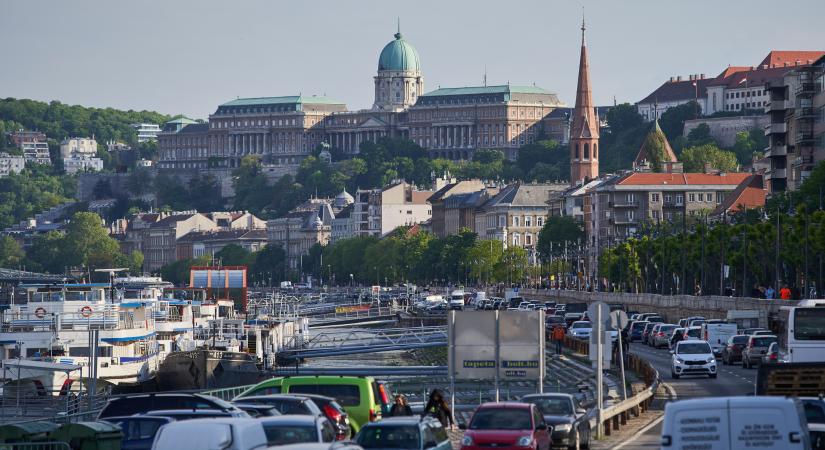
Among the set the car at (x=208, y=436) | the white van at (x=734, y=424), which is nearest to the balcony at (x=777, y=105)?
the white van at (x=734, y=424)

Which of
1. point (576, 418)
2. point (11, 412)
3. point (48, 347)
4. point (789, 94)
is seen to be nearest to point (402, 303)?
point (789, 94)

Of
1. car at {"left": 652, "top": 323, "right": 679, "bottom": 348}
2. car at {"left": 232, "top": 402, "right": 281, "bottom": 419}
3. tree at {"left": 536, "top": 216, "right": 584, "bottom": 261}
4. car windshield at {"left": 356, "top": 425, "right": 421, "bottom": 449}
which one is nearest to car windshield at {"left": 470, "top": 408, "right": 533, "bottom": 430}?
car at {"left": 232, "top": 402, "right": 281, "bottom": 419}

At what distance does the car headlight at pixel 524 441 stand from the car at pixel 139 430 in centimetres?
543

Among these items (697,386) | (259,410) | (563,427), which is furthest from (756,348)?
(259,410)

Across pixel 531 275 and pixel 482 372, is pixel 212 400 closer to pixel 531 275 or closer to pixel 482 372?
pixel 482 372

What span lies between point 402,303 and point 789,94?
65.0 m

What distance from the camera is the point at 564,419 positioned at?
3662 cm

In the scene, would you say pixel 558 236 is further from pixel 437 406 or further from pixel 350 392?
pixel 350 392

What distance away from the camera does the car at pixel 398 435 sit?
Answer: 2986 cm

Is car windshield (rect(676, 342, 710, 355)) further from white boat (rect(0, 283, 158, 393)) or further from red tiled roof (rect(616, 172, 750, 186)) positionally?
red tiled roof (rect(616, 172, 750, 186))

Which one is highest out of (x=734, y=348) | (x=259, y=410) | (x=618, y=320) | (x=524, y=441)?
(x=618, y=320)

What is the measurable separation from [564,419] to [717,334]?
35.0m

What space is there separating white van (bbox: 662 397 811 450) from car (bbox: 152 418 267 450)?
16.6 ft

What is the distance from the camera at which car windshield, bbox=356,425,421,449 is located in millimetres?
29859
